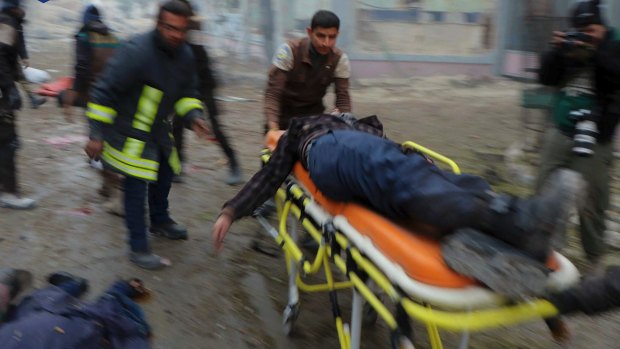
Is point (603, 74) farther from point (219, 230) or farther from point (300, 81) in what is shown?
point (219, 230)

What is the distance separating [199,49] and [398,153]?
2.71 meters

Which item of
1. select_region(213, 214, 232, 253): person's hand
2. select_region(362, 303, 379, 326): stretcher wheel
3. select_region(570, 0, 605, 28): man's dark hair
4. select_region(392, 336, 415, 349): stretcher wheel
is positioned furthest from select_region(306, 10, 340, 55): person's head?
select_region(392, 336, 415, 349): stretcher wheel

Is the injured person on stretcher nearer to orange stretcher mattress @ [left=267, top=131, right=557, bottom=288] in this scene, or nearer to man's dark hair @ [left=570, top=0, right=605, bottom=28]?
orange stretcher mattress @ [left=267, top=131, right=557, bottom=288]

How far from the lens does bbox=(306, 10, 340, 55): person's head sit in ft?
11.3

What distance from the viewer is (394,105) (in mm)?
8781

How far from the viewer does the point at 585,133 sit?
124 inches

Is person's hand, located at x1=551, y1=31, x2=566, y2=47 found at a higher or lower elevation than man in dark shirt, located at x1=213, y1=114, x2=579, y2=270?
higher

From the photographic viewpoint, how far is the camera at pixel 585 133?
314 centimetres

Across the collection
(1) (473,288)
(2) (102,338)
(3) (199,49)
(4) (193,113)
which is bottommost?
(2) (102,338)

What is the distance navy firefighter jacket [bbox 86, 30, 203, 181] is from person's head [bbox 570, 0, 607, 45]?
88.4 inches

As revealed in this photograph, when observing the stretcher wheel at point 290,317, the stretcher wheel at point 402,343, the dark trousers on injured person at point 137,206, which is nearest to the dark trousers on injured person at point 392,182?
the stretcher wheel at point 402,343

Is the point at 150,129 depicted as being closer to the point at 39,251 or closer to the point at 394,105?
the point at 39,251

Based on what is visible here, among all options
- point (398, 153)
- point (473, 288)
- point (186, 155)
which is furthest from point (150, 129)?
point (186, 155)

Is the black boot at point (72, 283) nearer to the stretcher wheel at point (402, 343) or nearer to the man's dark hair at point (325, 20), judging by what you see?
the stretcher wheel at point (402, 343)
